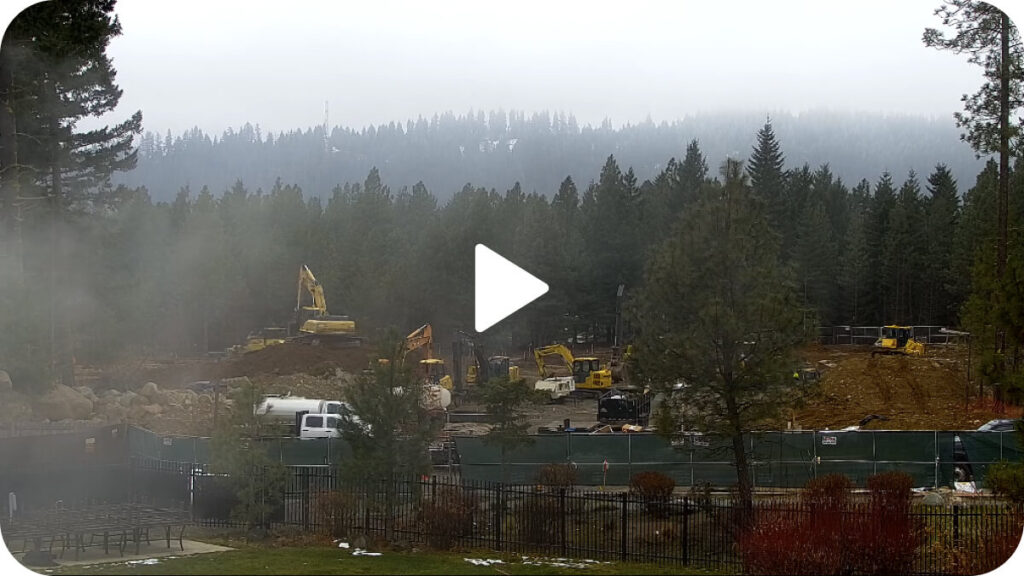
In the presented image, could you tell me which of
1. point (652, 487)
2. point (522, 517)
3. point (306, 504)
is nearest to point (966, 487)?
point (652, 487)

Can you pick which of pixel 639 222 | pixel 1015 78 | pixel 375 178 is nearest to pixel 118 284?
pixel 375 178

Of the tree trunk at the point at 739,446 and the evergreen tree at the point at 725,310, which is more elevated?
the evergreen tree at the point at 725,310

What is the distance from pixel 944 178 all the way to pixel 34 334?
797 inches

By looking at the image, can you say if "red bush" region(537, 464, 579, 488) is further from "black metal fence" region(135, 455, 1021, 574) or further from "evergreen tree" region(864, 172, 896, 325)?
"evergreen tree" region(864, 172, 896, 325)

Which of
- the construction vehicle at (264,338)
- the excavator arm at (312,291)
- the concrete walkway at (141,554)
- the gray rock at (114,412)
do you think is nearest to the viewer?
the concrete walkway at (141,554)

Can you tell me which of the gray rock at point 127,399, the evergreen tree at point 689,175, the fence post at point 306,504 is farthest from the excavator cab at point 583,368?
the fence post at point 306,504

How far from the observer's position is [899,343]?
2738 cm

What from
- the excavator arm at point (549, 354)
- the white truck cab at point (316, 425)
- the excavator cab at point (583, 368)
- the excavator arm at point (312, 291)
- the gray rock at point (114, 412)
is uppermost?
the excavator arm at point (312, 291)

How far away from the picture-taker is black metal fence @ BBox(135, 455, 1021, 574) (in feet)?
35.9

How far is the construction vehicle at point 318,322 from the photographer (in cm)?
1758

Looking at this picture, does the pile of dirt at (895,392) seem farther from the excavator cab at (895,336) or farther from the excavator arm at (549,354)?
the excavator arm at (549,354)

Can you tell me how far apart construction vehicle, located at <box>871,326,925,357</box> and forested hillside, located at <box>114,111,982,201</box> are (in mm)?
8846

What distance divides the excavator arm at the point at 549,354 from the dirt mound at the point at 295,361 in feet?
11.0

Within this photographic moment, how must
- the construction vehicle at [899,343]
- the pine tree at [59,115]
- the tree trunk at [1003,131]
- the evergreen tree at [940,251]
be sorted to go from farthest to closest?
the construction vehicle at [899,343], the evergreen tree at [940,251], the tree trunk at [1003,131], the pine tree at [59,115]
